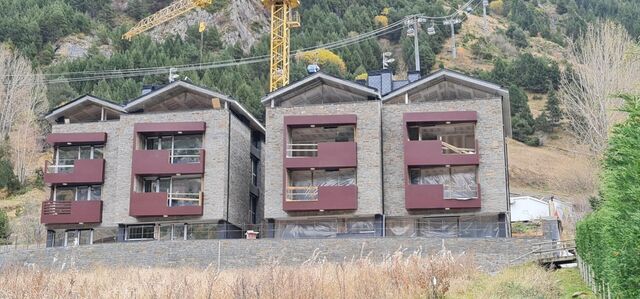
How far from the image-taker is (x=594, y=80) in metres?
45.7

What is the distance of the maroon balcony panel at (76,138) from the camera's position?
132ft

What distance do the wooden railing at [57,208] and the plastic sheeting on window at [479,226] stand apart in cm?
1901

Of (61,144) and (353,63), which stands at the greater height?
(353,63)

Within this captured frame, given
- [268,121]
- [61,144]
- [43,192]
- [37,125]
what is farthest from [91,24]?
[268,121]

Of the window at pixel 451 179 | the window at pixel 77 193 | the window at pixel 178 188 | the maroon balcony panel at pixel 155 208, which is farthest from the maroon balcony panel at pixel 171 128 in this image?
the window at pixel 451 179

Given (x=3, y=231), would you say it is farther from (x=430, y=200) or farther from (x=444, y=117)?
(x=444, y=117)

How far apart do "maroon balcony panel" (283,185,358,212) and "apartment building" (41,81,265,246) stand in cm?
415

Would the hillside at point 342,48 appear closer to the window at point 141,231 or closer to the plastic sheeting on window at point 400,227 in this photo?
the window at point 141,231

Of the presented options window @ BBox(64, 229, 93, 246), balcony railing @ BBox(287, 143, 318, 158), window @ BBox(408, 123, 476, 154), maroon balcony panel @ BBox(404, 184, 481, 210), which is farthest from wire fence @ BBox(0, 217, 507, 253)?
window @ BBox(408, 123, 476, 154)

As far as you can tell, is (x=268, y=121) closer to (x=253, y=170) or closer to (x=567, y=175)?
(x=253, y=170)

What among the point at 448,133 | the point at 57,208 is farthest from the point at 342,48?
the point at 57,208

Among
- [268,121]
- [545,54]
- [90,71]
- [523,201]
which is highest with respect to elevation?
[545,54]

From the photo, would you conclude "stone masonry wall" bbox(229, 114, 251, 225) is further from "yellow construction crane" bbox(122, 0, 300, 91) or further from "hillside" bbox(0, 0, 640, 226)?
"hillside" bbox(0, 0, 640, 226)

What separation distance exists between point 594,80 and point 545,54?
173ft
